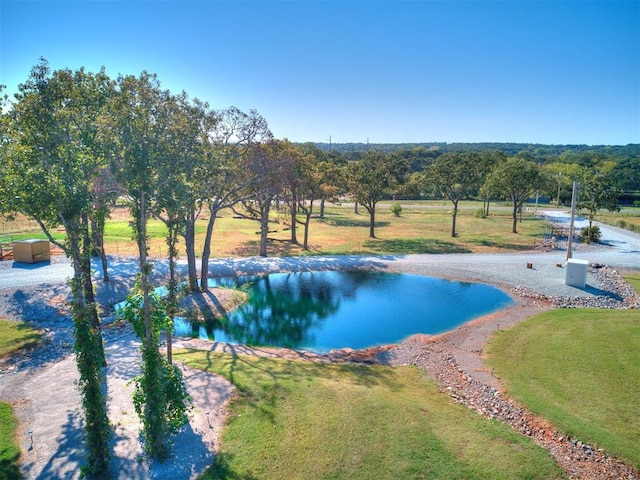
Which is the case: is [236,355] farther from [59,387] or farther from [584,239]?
[584,239]

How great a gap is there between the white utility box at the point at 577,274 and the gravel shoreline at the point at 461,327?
61 centimetres

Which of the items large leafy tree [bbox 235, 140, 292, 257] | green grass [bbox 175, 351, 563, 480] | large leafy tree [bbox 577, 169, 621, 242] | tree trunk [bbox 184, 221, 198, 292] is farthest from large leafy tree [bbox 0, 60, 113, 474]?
large leafy tree [bbox 577, 169, 621, 242]

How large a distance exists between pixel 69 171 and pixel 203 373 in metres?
7.91

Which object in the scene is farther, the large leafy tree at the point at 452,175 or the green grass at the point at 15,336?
the large leafy tree at the point at 452,175

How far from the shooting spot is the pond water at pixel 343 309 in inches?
839

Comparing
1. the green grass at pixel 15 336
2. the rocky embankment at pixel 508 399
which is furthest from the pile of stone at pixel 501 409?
the green grass at pixel 15 336

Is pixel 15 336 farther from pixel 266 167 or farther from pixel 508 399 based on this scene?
pixel 508 399

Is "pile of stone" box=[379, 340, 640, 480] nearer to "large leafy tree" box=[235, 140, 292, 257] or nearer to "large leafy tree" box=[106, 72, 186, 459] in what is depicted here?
"large leafy tree" box=[106, 72, 186, 459]

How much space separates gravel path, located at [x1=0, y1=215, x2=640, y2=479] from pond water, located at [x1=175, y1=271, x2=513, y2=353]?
142 centimetres

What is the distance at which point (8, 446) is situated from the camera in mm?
10625

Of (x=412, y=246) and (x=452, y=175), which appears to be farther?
(x=452, y=175)

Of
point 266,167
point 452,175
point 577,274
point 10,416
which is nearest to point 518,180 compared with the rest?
point 452,175

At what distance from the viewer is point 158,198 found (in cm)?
1105

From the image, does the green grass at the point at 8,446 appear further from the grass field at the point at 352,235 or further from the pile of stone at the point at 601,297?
the pile of stone at the point at 601,297
